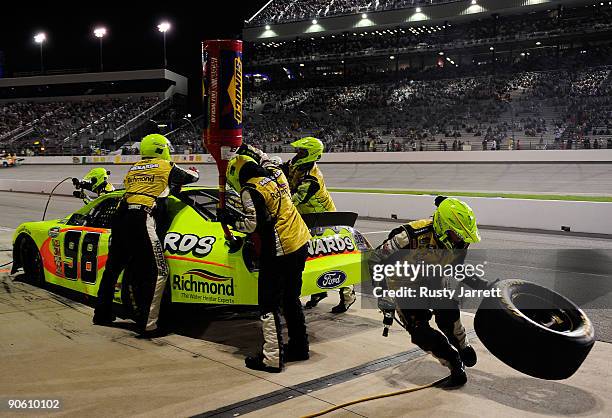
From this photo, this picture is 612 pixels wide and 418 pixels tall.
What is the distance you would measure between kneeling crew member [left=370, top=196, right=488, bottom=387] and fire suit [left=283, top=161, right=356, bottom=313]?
187 centimetres

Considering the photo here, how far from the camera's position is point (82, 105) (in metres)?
53.6

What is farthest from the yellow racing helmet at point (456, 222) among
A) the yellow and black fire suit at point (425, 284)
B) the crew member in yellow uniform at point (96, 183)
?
the crew member in yellow uniform at point (96, 183)

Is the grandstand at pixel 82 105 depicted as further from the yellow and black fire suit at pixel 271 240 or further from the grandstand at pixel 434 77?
the yellow and black fire suit at pixel 271 240

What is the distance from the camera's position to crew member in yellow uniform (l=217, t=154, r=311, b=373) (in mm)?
4453

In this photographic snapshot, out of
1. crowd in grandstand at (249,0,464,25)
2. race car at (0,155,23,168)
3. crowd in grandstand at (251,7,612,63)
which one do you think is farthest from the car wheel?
crowd in grandstand at (249,0,464,25)

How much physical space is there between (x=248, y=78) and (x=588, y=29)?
26225mm

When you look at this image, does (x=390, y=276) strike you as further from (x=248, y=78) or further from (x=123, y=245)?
(x=248, y=78)

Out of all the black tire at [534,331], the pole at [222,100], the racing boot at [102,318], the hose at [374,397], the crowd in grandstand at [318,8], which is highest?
the crowd in grandstand at [318,8]

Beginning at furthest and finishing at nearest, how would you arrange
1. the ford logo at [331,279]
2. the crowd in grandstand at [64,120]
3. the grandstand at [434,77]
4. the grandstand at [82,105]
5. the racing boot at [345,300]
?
1. the grandstand at [82,105]
2. the crowd in grandstand at [64,120]
3. the grandstand at [434,77]
4. the racing boot at [345,300]
5. the ford logo at [331,279]

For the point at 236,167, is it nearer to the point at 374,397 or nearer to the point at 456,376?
the point at 374,397

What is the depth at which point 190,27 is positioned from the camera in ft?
169

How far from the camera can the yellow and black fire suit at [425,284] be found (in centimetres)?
421

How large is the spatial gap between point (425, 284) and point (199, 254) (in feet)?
6.37

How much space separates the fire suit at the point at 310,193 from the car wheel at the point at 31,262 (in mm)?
3150
